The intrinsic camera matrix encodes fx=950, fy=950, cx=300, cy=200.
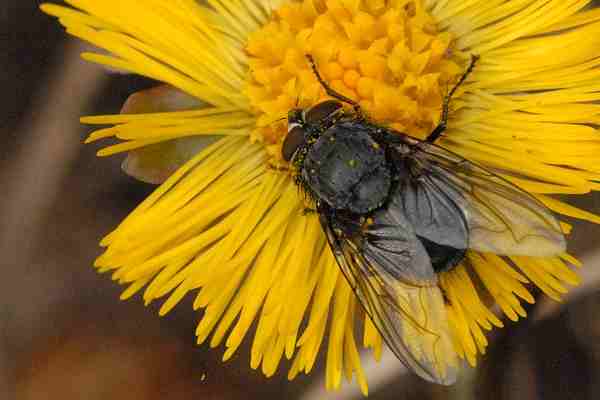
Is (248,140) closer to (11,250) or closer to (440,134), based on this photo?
(440,134)

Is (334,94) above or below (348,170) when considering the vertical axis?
above

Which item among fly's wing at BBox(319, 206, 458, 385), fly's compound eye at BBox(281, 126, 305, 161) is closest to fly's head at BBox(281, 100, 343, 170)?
fly's compound eye at BBox(281, 126, 305, 161)

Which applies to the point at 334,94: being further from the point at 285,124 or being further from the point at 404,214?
the point at 404,214

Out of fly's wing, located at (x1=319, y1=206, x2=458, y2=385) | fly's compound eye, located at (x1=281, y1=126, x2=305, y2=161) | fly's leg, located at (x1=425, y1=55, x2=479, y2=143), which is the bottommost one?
fly's wing, located at (x1=319, y1=206, x2=458, y2=385)

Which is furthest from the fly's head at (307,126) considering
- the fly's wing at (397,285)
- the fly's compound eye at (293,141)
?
the fly's wing at (397,285)

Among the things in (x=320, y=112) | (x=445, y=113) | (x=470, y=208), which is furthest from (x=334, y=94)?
(x=470, y=208)

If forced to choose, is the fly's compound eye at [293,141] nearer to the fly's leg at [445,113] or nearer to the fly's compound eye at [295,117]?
the fly's compound eye at [295,117]

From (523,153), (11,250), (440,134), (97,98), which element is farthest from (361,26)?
(11,250)

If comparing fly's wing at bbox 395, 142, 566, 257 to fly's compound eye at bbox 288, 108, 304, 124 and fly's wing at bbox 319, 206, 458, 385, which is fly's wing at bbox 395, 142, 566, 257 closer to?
fly's wing at bbox 319, 206, 458, 385
